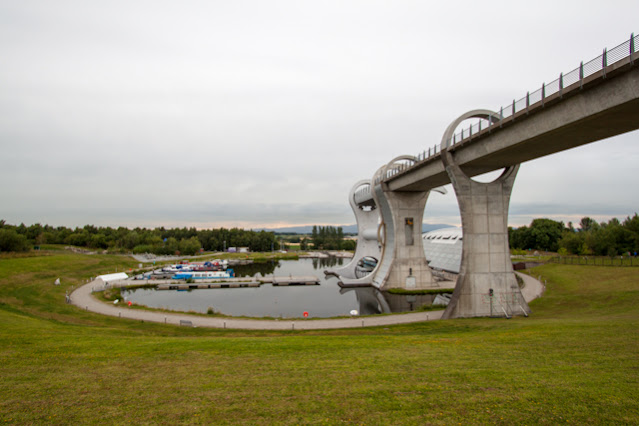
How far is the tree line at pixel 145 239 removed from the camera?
303ft

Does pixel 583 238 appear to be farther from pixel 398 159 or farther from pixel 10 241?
pixel 10 241

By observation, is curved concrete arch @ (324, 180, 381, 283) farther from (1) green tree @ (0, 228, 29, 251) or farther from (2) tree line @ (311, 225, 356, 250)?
(2) tree line @ (311, 225, 356, 250)

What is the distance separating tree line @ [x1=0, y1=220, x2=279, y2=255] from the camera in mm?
92500

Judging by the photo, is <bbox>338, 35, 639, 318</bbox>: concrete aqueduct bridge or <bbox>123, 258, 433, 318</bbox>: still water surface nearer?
<bbox>338, 35, 639, 318</bbox>: concrete aqueduct bridge

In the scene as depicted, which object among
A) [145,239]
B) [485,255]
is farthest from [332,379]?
[145,239]

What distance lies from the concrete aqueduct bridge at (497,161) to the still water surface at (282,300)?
485 centimetres

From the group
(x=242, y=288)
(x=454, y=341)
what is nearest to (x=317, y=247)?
(x=242, y=288)

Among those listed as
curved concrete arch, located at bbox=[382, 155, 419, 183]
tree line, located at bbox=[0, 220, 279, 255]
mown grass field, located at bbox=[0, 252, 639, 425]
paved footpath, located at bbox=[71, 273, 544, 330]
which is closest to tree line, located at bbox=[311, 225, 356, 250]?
tree line, located at bbox=[0, 220, 279, 255]

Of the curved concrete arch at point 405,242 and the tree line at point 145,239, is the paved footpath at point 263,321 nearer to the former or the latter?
the curved concrete arch at point 405,242

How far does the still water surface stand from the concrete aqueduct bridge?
4.85 meters

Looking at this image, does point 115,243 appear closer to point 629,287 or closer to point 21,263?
point 21,263

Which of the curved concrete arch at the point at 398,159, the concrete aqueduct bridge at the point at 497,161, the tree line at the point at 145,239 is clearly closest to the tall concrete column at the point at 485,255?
the concrete aqueduct bridge at the point at 497,161

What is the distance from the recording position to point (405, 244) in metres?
39.8

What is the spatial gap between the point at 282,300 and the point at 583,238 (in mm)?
60202
